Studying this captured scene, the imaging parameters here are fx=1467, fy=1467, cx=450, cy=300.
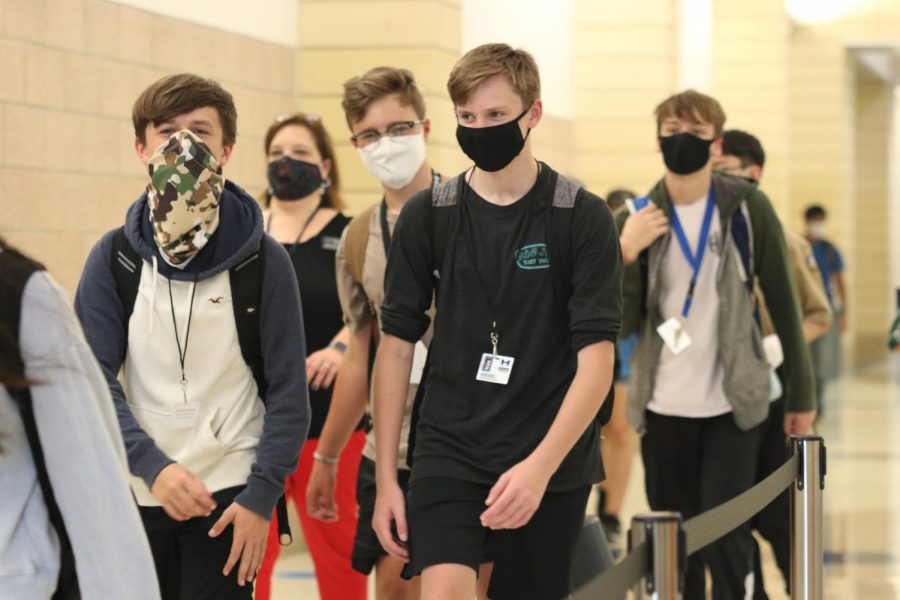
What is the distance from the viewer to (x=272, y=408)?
9.93 feet

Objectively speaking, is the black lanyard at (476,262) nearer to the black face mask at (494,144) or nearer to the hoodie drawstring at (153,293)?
the black face mask at (494,144)

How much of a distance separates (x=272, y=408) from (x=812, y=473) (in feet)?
5.00

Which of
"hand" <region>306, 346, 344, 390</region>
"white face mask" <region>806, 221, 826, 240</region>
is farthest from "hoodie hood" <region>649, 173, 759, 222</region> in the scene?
"white face mask" <region>806, 221, 826, 240</region>

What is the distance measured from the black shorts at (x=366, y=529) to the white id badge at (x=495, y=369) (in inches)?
34.0

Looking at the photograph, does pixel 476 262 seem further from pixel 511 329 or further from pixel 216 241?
pixel 216 241

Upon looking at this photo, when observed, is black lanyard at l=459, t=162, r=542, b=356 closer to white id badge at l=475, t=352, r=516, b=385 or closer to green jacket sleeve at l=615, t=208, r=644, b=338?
white id badge at l=475, t=352, r=516, b=385

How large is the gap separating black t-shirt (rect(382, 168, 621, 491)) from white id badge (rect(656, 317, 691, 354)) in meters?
1.55

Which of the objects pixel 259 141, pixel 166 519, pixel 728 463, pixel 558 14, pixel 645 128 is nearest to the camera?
pixel 166 519

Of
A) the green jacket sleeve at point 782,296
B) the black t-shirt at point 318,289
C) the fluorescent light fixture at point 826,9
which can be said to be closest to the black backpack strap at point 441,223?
the black t-shirt at point 318,289

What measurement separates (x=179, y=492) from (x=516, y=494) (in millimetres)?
664

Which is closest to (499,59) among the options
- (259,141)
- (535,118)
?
(535,118)

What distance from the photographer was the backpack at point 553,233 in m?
3.05

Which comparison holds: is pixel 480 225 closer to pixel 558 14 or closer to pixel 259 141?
pixel 259 141

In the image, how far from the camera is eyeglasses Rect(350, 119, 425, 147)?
154 inches
